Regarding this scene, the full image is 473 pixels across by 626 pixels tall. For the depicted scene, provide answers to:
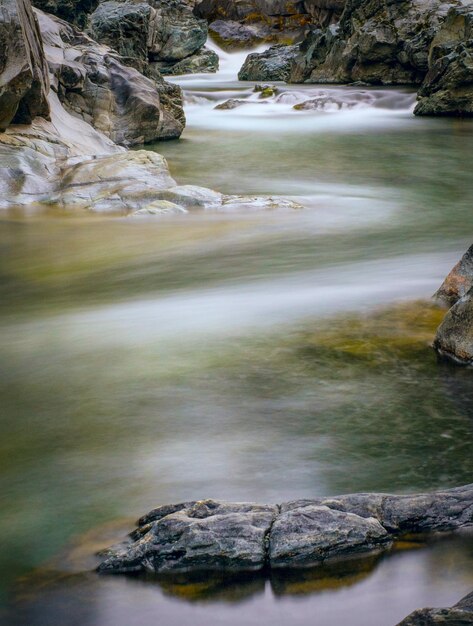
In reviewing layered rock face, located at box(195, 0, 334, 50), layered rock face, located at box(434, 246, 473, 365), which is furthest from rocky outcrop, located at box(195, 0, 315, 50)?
layered rock face, located at box(434, 246, 473, 365)

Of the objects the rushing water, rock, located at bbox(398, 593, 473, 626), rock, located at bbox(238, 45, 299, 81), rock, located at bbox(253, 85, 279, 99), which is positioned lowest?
the rushing water

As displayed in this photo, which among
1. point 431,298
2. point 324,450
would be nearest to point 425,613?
point 324,450

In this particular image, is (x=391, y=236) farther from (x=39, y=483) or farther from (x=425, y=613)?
(x=425, y=613)

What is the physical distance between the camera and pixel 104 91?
14.9 meters

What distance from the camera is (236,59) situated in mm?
39312

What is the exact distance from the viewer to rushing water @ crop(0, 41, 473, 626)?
8.38 ft

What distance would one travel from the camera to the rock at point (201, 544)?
2623 millimetres

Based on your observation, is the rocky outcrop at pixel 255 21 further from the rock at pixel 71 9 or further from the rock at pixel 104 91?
the rock at pixel 104 91

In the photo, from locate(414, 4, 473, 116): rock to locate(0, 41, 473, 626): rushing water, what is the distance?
11.2 metres

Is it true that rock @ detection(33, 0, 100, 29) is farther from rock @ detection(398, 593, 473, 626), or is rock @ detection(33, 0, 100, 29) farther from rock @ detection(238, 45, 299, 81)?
rock @ detection(398, 593, 473, 626)

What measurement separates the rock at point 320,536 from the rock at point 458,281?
2.79m

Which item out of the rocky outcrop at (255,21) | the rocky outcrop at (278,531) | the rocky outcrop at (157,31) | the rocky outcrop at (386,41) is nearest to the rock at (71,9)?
the rocky outcrop at (157,31)

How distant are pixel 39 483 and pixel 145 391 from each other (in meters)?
0.99

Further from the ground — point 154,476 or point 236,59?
point 236,59
